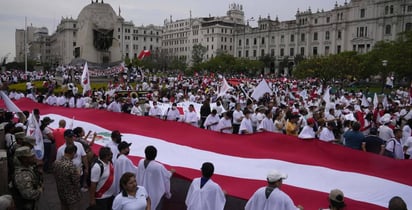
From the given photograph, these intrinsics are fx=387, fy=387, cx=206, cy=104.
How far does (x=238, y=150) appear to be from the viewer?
9172 millimetres

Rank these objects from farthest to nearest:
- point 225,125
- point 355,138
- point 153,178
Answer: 1. point 225,125
2. point 355,138
3. point 153,178

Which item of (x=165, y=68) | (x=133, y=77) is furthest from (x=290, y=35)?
(x=133, y=77)

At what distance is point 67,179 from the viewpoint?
20.5ft

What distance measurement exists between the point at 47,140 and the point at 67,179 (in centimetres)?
387

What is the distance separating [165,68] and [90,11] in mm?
66419

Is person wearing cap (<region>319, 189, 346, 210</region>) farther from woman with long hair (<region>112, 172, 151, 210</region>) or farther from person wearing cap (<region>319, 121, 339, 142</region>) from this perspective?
person wearing cap (<region>319, 121, 339, 142</region>)

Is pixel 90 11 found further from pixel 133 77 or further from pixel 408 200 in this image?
pixel 408 200

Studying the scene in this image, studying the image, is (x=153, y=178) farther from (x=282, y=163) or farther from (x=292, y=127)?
(x=292, y=127)

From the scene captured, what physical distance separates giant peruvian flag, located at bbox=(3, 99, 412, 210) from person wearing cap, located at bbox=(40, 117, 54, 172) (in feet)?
3.85

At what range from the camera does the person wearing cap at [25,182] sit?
5.43m

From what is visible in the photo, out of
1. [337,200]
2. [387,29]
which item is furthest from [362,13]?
[337,200]

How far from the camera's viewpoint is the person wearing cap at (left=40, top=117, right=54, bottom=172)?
9435 millimetres

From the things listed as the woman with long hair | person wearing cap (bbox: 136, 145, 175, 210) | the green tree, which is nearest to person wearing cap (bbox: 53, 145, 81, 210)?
person wearing cap (bbox: 136, 145, 175, 210)

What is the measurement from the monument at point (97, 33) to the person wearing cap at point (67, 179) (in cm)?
3786
